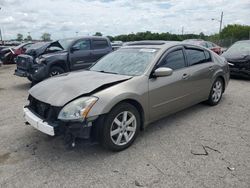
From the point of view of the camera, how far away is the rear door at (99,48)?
890 centimetres

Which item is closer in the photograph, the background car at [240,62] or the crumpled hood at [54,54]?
the crumpled hood at [54,54]

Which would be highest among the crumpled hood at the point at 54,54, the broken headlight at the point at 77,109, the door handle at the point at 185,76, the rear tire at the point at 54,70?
the crumpled hood at the point at 54,54

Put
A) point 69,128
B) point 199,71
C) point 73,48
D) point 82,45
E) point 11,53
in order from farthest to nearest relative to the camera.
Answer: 1. point 11,53
2. point 82,45
3. point 73,48
4. point 199,71
5. point 69,128

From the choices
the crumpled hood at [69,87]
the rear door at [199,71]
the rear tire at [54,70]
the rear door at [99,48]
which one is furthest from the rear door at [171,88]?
the rear door at [99,48]

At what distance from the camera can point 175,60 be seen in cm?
440

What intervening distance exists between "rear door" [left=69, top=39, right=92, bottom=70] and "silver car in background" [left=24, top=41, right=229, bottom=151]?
12.3 ft

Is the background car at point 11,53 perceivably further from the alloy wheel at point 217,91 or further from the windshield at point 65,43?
the alloy wheel at point 217,91

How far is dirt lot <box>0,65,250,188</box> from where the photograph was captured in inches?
111

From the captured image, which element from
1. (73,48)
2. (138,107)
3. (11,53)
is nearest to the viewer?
(138,107)

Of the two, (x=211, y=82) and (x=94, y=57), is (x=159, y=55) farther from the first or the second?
(x=94, y=57)

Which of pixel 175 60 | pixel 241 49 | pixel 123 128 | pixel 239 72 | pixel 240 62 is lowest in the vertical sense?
pixel 239 72

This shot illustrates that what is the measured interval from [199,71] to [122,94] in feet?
7.32

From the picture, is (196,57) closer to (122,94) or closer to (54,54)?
(122,94)

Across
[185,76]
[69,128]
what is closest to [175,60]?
[185,76]
